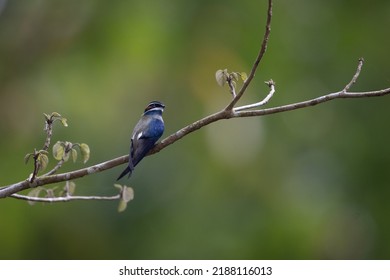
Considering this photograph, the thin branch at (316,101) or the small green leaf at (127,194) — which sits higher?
the thin branch at (316,101)

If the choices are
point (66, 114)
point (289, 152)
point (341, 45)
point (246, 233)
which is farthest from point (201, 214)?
point (341, 45)

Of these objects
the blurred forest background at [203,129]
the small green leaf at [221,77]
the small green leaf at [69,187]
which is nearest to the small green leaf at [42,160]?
the small green leaf at [69,187]

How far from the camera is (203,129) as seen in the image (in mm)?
13023

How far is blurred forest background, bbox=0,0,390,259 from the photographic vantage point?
12719 millimetres

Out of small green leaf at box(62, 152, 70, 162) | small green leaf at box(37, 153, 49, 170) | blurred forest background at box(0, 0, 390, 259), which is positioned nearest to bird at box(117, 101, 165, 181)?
small green leaf at box(62, 152, 70, 162)

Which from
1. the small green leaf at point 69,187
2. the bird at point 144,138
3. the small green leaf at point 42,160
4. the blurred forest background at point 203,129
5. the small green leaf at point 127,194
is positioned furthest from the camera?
the blurred forest background at point 203,129

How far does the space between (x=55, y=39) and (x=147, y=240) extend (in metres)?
4.19

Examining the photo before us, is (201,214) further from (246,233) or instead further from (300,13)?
(300,13)

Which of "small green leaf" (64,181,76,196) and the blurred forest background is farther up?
the blurred forest background

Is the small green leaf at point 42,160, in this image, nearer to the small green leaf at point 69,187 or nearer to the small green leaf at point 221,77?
the small green leaf at point 69,187

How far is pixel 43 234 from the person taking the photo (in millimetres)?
13055

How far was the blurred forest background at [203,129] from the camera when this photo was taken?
41.7ft

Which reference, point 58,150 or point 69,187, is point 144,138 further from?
point 58,150

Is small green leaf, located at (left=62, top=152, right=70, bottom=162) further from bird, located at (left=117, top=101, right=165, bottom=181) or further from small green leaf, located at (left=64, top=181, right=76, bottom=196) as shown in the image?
bird, located at (left=117, top=101, right=165, bottom=181)
